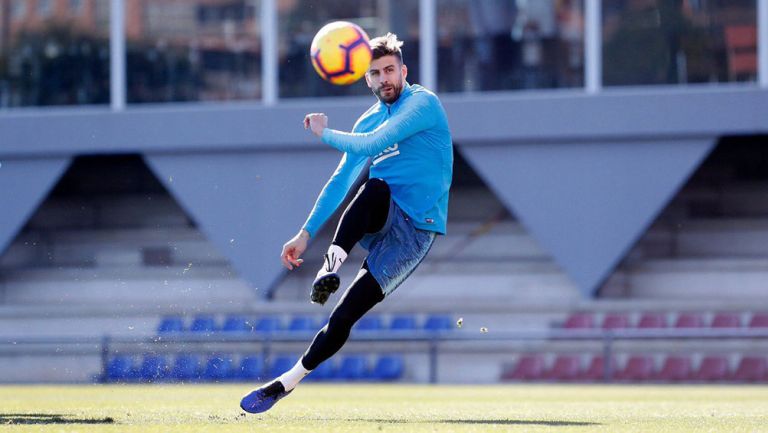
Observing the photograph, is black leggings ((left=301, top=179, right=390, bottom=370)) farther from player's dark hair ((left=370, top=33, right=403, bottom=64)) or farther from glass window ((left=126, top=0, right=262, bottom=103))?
glass window ((left=126, top=0, right=262, bottom=103))

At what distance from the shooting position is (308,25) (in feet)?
64.0

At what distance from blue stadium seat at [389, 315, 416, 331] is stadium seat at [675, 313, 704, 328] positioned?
3.55 metres

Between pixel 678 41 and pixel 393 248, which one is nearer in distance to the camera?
pixel 393 248

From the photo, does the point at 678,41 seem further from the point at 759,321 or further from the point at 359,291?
the point at 359,291

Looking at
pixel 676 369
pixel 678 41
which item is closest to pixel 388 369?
pixel 676 369

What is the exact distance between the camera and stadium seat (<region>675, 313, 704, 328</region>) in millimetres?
18875

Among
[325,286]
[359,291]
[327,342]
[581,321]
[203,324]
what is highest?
[325,286]

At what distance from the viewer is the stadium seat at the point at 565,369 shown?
63.0 ft

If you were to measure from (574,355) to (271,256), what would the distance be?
4.38 m

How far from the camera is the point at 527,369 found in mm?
19516

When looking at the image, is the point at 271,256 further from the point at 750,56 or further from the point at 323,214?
the point at 323,214

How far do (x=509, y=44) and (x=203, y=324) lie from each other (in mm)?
5797

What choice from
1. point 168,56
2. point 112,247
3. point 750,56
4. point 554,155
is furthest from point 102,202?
point 750,56

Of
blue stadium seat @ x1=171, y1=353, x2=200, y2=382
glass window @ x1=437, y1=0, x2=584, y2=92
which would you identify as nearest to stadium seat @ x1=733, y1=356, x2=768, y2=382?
glass window @ x1=437, y1=0, x2=584, y2=92
